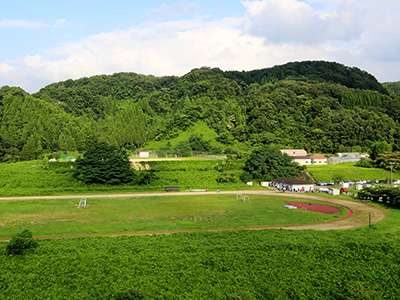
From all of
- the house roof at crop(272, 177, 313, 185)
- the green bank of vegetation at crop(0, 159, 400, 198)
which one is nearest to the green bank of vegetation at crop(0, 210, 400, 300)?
the green bank of vegetation at crop(0, 159, 400, 198)

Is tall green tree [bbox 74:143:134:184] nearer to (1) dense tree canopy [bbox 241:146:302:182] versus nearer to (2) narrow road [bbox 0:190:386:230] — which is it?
(2) narrow road [bbox 0:190:386:230]

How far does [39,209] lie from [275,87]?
107m

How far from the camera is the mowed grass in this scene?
27500 mm

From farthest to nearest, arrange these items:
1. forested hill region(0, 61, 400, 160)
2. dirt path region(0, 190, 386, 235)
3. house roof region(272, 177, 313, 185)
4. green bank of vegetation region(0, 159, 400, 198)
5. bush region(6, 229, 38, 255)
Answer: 1. forested hill region(0, 61, 400, 160)
2. house roof region(272, 177, 313, 185)
3. green bank of vegetation region(0, 159, 400, 198)
4. dirt path region(0, 190, 386, 235)
5. bush region(6, 229, 38, 255)

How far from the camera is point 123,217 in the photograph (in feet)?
103

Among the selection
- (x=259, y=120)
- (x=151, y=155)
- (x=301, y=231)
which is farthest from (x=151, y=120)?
(x=301, y=231)

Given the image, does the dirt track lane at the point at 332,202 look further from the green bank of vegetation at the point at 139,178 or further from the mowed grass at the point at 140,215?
the green bank of vegetation at the point at 139,178

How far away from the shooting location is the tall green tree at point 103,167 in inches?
1970

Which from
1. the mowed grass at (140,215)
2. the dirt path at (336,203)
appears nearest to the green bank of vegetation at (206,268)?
the mowed grass at (140,215)

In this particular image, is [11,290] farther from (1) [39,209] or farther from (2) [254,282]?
(1) [39,209]

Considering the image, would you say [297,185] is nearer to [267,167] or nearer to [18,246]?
[267,167]

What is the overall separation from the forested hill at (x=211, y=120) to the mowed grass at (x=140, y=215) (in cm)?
3640

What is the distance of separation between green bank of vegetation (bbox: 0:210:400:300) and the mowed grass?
492cm

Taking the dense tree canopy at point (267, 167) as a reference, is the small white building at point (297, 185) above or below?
below
